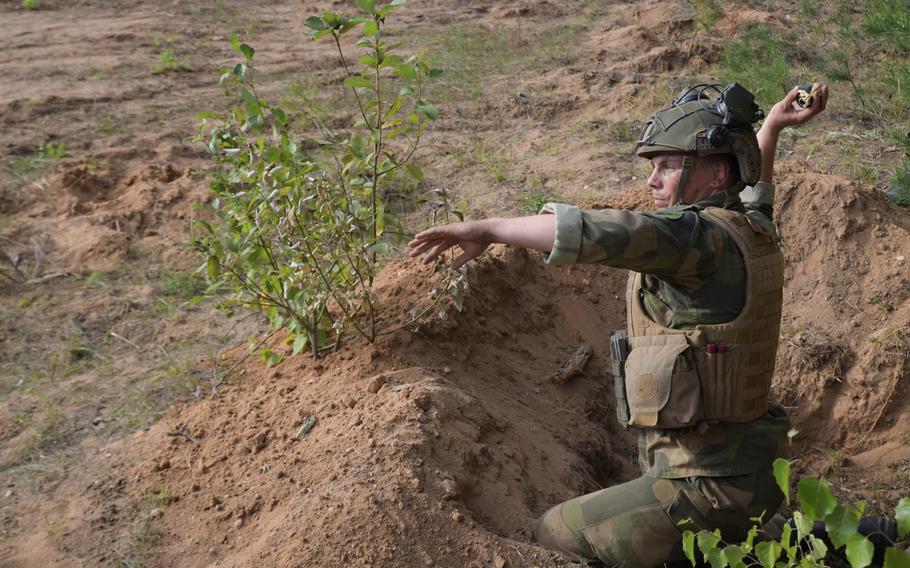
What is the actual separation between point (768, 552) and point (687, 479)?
2.71 feet

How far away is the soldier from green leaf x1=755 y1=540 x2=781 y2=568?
64 cm

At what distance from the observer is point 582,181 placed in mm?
5656

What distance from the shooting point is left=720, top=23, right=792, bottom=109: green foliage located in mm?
5906

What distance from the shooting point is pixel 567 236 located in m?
2.36

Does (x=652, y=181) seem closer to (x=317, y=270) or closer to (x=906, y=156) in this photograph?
(x=317, y=270)

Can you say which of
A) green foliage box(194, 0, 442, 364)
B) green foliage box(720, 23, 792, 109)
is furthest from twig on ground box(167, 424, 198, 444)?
green foliage box(720, 23, 792, 109)

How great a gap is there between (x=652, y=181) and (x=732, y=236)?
0.36 metres

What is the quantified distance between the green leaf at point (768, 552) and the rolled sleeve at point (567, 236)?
0.87 meters

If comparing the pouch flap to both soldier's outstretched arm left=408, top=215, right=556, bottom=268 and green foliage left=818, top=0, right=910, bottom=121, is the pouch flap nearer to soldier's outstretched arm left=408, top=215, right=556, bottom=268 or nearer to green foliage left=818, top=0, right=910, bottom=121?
soldier's outstretched arm left=408, top=215, right=556, bottom=268

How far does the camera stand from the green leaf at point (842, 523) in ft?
5.73

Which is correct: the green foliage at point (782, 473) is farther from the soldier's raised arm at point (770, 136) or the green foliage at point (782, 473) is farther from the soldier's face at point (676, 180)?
the soldier's raised arm at point (770, 136)

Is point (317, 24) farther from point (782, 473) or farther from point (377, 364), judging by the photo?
point (782, 473)

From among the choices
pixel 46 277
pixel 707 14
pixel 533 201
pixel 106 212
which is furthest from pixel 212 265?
pixel 707 14

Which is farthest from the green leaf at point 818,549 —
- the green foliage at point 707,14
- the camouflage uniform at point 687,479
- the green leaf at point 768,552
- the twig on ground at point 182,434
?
the green foliage at point 707,14
